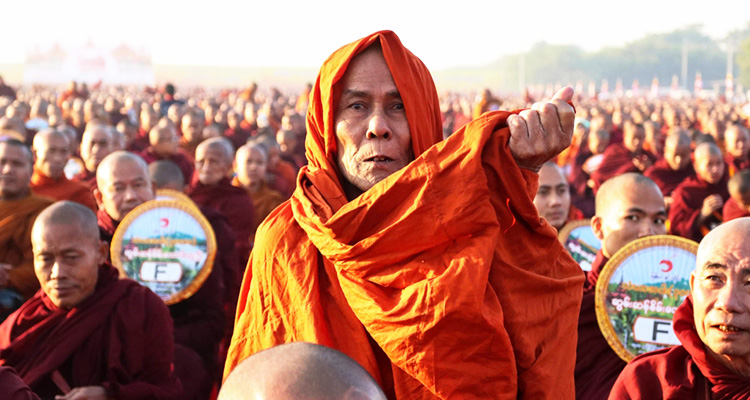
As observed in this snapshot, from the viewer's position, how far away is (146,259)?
509cm

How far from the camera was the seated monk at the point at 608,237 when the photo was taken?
3934 millimetres

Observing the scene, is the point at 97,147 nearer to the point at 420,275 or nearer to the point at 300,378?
the point at 420,275

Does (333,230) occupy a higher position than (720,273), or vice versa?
(333,230)

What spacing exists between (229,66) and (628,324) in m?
98.5

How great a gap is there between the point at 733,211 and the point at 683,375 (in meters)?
4.83

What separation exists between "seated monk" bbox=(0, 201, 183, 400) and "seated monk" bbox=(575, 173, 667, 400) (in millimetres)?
1537

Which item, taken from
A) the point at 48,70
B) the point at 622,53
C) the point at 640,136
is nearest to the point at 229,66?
the point at 48,70

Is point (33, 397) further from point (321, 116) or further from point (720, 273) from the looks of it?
point (720, 273)

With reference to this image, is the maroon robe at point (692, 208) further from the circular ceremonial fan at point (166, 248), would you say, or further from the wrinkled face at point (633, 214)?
the circular ceremonial fan at point (166, 248)

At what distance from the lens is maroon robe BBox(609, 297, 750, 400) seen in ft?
8.82

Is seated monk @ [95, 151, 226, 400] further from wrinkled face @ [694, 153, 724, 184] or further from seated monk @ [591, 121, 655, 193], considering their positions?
seated monk @ [591, 121, 655, 193]

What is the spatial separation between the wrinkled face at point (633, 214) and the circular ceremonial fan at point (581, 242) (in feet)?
0.85

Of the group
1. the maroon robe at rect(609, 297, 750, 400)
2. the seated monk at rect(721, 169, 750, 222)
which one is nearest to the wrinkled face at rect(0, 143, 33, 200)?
the maroon robe at rect(609, 297, 750, 400)

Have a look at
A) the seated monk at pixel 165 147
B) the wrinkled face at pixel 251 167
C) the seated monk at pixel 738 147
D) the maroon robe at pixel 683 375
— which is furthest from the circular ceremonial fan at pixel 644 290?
the seated monk at pixel 738 147
